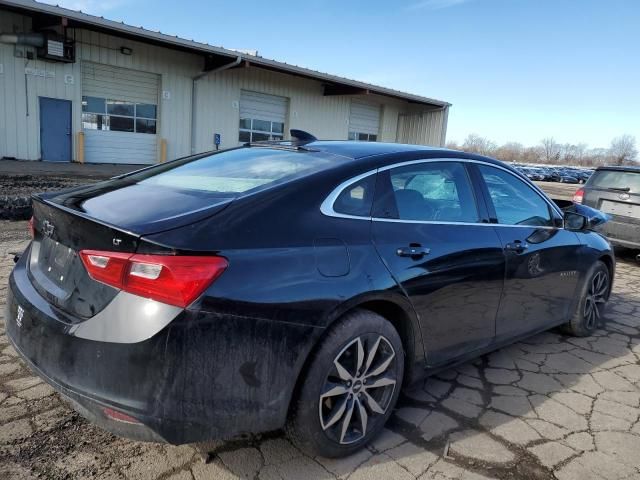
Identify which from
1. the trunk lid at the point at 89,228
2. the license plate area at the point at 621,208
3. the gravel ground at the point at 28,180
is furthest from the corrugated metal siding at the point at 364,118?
the trunk lid at the point at 89,228

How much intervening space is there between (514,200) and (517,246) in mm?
395

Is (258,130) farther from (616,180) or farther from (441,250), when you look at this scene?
(441,250)

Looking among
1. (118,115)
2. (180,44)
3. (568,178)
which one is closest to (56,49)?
(118,115)

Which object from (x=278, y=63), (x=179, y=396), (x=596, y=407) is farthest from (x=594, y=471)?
(x=278, y=63)

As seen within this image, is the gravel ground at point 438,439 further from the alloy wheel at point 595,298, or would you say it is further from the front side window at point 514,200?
the front side window at point 514,200

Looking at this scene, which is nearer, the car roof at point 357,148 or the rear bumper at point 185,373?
the rear bumper at point 185,373

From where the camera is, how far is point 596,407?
310 cm

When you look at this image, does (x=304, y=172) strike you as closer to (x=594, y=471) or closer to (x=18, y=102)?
(x=594, y=471)

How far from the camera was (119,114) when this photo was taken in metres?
17.5

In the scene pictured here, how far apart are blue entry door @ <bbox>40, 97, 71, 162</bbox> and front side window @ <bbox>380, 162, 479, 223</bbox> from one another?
52.5 feet

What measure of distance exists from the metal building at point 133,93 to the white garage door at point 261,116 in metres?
0.04

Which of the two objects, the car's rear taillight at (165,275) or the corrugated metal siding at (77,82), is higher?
the corrugated metal siding at (77,82)

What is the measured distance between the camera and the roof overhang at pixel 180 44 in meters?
13.8

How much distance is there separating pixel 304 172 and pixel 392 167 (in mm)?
538
